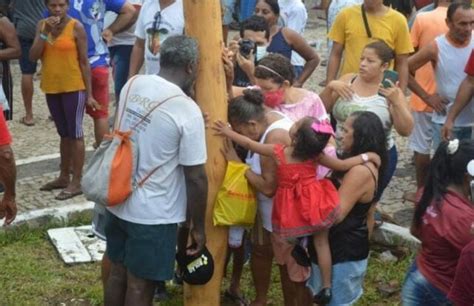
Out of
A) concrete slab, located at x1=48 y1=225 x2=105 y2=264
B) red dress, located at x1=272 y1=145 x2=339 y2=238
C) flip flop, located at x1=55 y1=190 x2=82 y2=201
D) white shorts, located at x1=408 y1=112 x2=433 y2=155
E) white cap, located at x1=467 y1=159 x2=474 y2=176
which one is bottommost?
flip flop, located at x1=55 y1=190 x2=82 y2=201

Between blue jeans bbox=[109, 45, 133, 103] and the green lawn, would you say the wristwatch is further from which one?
blue jeans bbox=[109, 45, 133, 103]

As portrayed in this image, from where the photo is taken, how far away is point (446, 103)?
7.71m

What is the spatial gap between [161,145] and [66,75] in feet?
11.0

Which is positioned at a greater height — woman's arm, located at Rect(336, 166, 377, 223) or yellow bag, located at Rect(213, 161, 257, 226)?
woman's arm, located at Rect(336, 166, 377, 223)

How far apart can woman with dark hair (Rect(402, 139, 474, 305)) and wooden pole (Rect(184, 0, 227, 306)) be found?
1.37 meters

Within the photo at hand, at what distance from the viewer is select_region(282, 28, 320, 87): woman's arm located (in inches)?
320

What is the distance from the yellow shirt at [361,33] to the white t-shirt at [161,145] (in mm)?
2810

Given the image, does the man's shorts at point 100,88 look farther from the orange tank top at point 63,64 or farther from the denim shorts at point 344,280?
the denim shorts at point 344,280

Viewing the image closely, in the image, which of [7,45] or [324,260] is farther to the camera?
[7,45]

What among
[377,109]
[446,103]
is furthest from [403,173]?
[377,109]

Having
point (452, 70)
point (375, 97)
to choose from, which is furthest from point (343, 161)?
point (452, 70)

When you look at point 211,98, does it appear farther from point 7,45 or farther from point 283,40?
point 7,45

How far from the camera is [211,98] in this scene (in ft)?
18.4

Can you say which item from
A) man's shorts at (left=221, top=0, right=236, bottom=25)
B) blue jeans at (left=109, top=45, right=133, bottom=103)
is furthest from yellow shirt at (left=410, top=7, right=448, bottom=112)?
man's shorts at (left=221, top=0, right=236, bottom=25)
